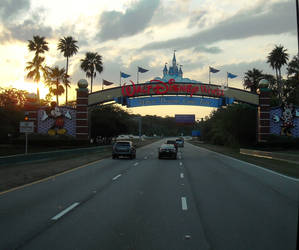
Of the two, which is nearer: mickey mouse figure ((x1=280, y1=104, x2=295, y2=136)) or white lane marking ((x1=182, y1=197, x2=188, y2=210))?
white lane marking ((x1=182, y1=197, x2=188, y2=210))

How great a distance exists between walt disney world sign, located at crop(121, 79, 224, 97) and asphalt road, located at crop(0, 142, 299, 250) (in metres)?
32.0

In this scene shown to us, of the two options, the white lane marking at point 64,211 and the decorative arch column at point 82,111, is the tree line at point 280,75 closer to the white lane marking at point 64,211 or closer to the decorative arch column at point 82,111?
the decorative arch column at point 82,111

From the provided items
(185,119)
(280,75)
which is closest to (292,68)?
(280,75)

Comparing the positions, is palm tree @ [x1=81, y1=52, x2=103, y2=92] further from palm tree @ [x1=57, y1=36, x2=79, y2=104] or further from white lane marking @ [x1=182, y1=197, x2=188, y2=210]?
white lane marking @ [x1=182, y1=197, x2=188, y2=210]

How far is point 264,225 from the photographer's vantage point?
779 cm

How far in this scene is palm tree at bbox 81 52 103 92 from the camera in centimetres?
7691

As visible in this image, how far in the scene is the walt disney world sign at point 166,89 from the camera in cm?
4572

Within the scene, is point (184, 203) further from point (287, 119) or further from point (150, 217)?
point (287, 119)

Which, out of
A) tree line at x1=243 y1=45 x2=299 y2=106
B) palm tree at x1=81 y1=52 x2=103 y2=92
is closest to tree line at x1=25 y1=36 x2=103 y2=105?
palm tree at x1=81 y1=52 x2=103 y2=92

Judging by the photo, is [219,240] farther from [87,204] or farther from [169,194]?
[169,194]

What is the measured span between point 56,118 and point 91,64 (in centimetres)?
3013

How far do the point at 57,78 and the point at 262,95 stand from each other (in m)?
50.0

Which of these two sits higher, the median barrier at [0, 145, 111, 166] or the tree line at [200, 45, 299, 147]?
the tree line at [200, 45, 299, 147]

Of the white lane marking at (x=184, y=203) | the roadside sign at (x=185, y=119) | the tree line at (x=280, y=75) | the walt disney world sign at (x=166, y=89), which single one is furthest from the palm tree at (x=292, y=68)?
the white lane marking at (x=184, y=203)
